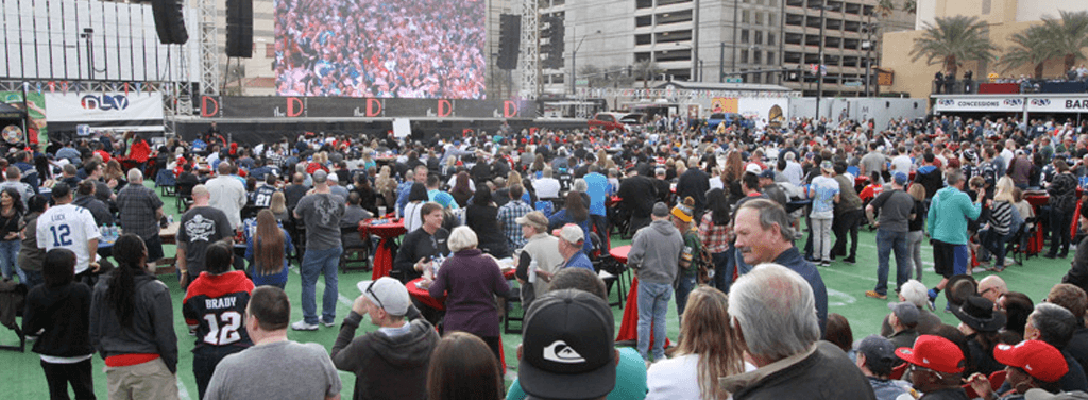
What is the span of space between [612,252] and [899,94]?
53.6m

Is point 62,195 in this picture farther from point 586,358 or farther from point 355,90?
point 355,90

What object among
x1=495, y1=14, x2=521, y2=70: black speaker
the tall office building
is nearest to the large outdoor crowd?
x1=495, y1=14, x2=521, y2=70: black speaker

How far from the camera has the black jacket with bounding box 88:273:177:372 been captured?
4449 mm

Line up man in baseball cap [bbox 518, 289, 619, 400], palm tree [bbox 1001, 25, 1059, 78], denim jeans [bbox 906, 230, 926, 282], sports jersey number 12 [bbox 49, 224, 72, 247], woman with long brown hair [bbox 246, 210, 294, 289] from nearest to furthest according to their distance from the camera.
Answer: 1. man in baseball cap [bbox 518, 289, 619, 400]
2. woman with long brown hair [bbox 246, 210, 294, 289]
3. sports jersey number 12 [bbox 49, 224, 72, 247]
4. denim jeans [bbox 906, 230, 926, 282]
5. palm tree [bbox 1001, 25, 1059, 78]

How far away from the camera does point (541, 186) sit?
11297 millimetres

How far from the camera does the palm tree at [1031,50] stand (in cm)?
4694

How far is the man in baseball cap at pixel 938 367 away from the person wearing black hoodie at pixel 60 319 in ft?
16.2

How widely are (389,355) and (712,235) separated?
16.3 feet

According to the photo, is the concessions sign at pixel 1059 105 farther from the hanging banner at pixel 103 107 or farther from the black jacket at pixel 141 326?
the black jacket at pixel 141 326

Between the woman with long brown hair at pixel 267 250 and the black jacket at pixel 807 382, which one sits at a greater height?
the black jacket at pixel 807 382

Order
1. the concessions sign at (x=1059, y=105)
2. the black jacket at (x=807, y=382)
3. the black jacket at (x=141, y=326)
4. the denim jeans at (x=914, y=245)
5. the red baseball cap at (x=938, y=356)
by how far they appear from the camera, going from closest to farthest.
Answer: the black jacket at (x=807, y=382), the red baseball cap at (x=938, y=356), the black jacket at (x=141, y=326), the denim jeans at (x=914, y=245), the concessions sign at (x=1059, y=105)

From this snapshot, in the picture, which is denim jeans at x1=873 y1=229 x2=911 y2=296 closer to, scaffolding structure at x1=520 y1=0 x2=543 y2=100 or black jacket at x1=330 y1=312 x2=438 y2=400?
black jacket at x1=330 y1=312 x2=438 y2=400

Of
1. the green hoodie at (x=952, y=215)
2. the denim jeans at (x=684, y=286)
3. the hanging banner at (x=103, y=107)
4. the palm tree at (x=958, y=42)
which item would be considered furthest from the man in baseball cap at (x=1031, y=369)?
the palm tree at (x=958, y=42)

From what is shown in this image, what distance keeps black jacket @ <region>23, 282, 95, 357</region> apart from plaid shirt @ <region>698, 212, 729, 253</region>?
5.57 meters
